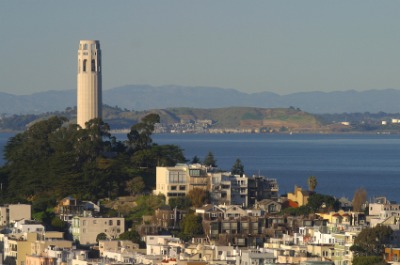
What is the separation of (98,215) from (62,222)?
167cm

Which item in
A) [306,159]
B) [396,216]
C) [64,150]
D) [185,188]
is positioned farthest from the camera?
[306,159]

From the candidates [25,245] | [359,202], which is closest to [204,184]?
[359,202]

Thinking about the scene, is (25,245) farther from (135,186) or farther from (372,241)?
(135,186)

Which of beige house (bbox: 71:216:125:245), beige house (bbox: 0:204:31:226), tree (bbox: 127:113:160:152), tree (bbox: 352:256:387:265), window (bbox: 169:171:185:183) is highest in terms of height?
tree (bbox: 127:113:160:152)

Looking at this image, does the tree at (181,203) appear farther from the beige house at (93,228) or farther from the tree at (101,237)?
the tree at (101,237)

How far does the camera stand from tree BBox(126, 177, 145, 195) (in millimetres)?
63375

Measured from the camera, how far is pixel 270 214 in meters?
59.1

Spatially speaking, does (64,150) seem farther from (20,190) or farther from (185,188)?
(185,188)

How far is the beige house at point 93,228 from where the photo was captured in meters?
56.4

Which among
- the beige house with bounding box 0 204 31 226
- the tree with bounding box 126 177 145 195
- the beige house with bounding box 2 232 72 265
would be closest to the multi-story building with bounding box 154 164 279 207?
the tree with bounding box 126 177 145 195

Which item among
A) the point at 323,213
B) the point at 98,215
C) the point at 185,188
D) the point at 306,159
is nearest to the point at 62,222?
the point at 98,215

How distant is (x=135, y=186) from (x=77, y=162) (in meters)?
3.94

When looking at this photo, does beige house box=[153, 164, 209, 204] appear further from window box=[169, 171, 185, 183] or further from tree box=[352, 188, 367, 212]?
tree box=[352, 188, 367, 212]

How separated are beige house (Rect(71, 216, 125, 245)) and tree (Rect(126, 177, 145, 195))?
6133mm
